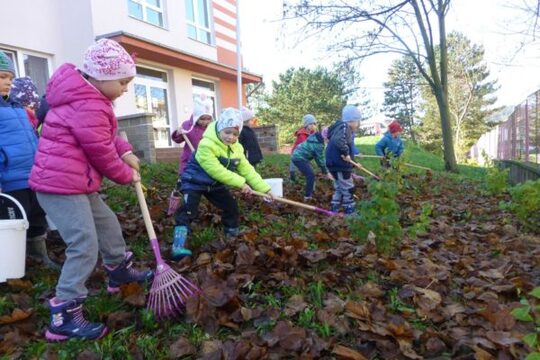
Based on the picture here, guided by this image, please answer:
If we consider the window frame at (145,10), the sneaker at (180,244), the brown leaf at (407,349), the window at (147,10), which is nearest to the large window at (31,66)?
the window frame at (145,10)

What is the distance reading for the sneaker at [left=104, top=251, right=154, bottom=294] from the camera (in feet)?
8.89

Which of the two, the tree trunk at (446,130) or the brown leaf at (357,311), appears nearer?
the brown leaf at (357,311)

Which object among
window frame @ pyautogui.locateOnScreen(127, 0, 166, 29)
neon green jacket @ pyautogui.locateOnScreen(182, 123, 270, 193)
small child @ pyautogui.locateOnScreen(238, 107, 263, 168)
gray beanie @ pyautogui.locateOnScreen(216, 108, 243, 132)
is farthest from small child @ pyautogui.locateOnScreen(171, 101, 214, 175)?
window frame @ pyautogui.locateOnScreen(127, 0, 166, 29)

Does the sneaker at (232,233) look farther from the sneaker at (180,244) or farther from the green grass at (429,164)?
the green grass at (429,164)

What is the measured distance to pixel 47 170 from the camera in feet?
7.33

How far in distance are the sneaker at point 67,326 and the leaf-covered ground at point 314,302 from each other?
49 mm

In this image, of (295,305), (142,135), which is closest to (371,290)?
(295,305)

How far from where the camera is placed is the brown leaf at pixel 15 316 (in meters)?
2.30

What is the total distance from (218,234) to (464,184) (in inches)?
245

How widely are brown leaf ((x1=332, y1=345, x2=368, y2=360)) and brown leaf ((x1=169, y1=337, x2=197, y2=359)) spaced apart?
641 mm

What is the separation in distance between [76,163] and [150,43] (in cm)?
911

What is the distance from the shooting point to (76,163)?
7.43 feet

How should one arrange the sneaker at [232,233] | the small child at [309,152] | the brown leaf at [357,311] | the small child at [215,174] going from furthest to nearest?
1. the small child at [309,152]
2. the sneaker at [232,233]
3. the small child at [215,174]
4. the brown leaf at [357,311]

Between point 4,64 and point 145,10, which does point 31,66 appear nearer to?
point 145,10
